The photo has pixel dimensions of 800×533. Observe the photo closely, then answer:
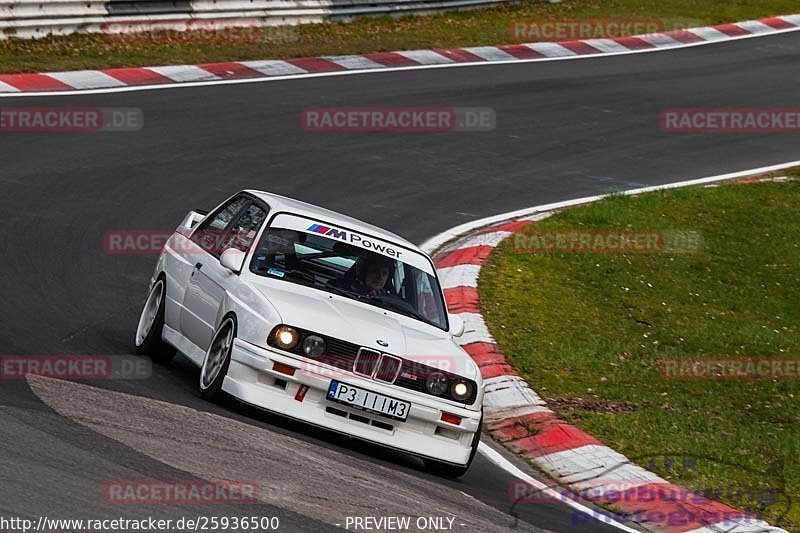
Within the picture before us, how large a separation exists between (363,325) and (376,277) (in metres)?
0.86

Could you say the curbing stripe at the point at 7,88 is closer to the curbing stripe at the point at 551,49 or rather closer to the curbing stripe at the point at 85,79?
the curbing stripe at the point at 85,79

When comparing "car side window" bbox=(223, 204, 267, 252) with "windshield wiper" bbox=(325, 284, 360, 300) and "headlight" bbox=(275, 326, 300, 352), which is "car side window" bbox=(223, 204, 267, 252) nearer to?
"windshield wiper" bbox=(325, 284, 360, 300)

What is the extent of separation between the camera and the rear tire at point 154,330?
901cm

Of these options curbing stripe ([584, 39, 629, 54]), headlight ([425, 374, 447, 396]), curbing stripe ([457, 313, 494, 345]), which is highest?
headlight ([425, 374, 447, 396])

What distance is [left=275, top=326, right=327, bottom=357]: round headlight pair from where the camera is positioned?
7645 millimetres

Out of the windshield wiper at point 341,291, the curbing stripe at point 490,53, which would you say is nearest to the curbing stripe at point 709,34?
the curbing stripe at point 490,53

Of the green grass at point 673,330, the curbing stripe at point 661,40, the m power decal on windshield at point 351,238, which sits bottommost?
the green grass at point 673,330

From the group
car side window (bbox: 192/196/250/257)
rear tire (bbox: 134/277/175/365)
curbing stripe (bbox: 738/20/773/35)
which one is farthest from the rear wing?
curbing stripe (bbox: 738/20/773/35)

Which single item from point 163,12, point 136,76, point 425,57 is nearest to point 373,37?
point 425,57

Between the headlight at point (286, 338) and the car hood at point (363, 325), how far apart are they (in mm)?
51

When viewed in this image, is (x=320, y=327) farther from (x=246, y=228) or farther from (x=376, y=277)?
(x=246, y=228)

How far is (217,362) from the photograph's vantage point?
798cm

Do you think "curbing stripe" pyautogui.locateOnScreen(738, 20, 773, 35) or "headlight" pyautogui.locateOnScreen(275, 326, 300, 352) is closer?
"headlight" pyautogui.locateOnScreen(275, 326, 300, 352)

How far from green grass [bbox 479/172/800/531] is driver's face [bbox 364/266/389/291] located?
1742 mm
